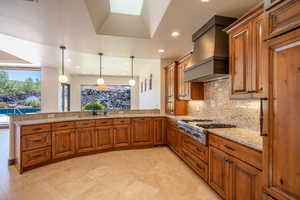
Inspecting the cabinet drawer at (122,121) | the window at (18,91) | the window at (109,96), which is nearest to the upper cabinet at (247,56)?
the cabinet drawer at (122,121)

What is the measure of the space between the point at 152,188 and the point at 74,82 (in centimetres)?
870

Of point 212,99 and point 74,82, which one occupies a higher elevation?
point 74,82

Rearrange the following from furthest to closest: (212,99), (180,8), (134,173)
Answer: (212,99) → (134,173) → (180,8)

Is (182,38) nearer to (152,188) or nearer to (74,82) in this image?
(152,188)

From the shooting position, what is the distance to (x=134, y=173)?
2.90 meters

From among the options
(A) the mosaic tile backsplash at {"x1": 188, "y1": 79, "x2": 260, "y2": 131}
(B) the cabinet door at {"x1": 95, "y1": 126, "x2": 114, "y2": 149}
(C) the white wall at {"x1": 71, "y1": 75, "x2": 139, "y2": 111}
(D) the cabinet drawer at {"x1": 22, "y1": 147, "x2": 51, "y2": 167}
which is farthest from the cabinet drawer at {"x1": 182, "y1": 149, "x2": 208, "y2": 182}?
(C) the white wall at {"x1": 71, "y1": 75, "x2": 139, "y2": 111}

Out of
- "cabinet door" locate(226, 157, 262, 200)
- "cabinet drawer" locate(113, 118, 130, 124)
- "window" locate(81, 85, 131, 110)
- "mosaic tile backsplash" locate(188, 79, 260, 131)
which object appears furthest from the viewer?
"window" locate(81, 85, 131, 110)

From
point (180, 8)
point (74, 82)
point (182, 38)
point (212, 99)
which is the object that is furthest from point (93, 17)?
point (74, 82)

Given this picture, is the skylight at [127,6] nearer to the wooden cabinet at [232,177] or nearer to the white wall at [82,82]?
the wooden cabinet at [232,177]

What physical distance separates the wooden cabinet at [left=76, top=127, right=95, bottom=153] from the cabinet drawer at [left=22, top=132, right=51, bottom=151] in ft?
2.04

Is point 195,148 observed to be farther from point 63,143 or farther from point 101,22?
point 101,22

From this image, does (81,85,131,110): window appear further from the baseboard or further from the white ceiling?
the baseboard

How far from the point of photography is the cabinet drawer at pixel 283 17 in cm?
106

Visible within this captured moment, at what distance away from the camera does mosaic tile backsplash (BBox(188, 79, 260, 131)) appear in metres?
2.34
